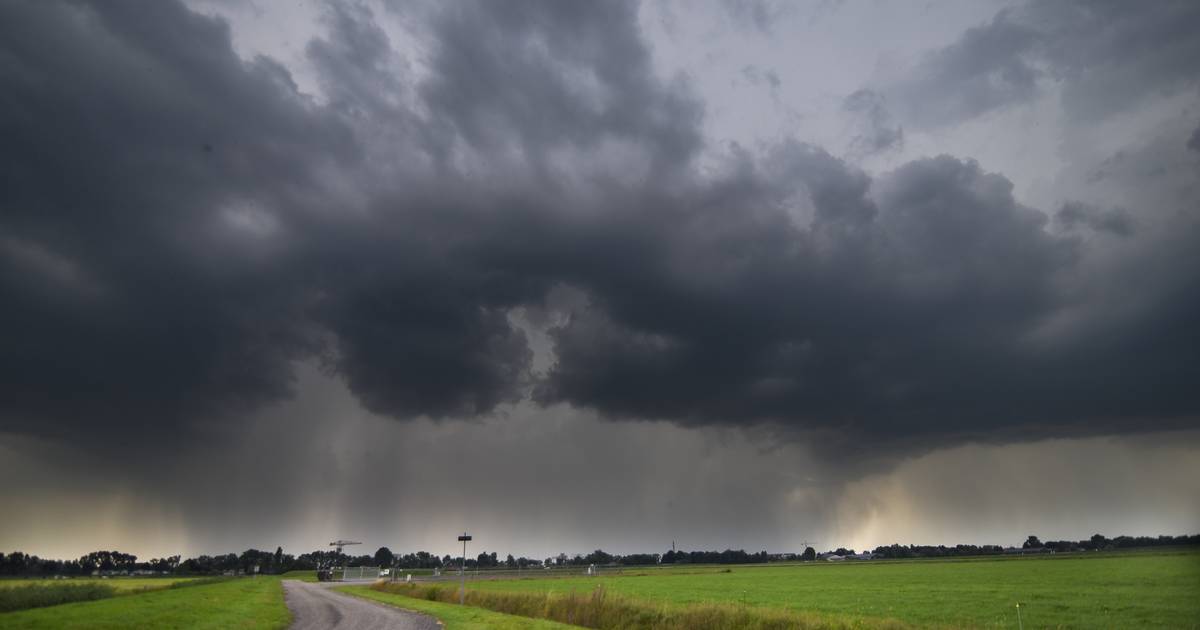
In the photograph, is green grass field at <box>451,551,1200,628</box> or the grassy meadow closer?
green grass field at <box>451,551,1200,628</box>

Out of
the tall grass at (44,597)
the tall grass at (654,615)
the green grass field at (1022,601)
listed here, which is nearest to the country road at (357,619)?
the tall grass at (654,615)

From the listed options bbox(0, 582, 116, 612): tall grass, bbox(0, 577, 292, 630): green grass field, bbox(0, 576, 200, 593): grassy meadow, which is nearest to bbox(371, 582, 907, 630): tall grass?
bbox(0, 577, 292, 630): green grass field

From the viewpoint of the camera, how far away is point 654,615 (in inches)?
1277

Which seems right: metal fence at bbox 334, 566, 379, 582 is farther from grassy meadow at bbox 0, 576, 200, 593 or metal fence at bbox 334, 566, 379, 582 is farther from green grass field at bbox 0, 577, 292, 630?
green grass field at bbox 0, 577, 292, 630

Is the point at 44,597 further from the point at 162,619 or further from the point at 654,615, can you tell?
the point at 654,615

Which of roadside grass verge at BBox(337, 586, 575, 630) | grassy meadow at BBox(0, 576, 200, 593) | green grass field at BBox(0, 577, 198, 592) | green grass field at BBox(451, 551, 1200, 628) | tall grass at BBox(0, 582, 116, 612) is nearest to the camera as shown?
roadside grass verge at BBox(337, 586, 575, 630)

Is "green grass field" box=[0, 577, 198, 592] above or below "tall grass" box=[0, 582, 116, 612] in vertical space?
below

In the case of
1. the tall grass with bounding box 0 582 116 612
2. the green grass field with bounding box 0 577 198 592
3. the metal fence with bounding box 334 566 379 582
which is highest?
the tall grass with bounding box 0 582 116 612

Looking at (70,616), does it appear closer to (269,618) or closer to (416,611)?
(269,618)

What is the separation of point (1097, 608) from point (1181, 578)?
27.2 metres

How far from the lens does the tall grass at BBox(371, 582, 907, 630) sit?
27.2 m

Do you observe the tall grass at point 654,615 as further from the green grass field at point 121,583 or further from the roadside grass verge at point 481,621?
the green grass field at point 121,583

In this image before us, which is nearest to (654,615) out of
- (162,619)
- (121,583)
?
(162,619)

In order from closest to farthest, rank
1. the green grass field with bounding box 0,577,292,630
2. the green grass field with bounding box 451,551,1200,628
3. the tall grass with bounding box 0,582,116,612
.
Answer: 1. the green grass field with bounding box 0,577,292,630
2. the green grass field with bounding box 451,551,1200,628
3. the tall grass with bounding box 0,582,116,612
